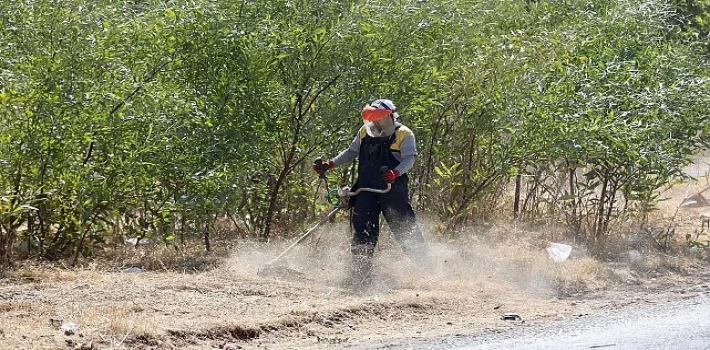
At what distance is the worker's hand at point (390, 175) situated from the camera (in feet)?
31.0

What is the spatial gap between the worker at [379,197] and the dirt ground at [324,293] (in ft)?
0.67

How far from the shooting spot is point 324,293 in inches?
363

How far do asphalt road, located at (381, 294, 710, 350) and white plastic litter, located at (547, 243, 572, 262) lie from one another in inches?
91.4

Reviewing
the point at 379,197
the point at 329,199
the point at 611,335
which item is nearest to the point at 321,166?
the point at 329,199

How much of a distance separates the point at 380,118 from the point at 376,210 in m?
0.88

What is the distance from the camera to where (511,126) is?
11438mm

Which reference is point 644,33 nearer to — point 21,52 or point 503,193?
point 503,193

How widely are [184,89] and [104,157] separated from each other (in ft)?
3.12

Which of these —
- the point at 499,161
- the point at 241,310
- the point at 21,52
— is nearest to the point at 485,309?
the point at 241,310

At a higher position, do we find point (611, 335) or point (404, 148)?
point (404, 148)

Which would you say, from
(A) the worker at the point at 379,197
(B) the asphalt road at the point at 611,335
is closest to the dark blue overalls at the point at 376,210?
(A) the worker at the point at 379,197

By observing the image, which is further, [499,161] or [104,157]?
[499,161]

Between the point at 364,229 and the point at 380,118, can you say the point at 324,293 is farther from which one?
the point at 380,118

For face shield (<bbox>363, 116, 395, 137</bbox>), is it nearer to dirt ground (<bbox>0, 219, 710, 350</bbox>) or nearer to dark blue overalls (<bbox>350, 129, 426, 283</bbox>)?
dark blue overalls (<bbox>350, 129, 426, 283</bbox>)
